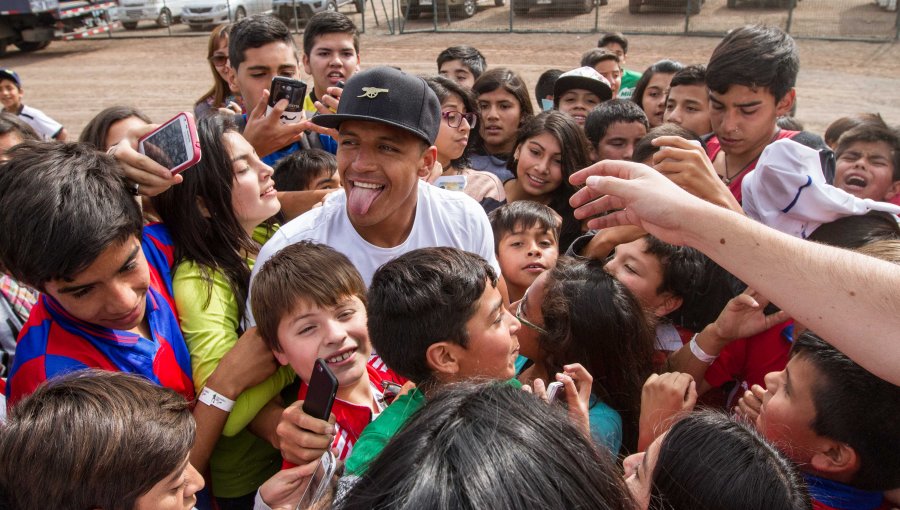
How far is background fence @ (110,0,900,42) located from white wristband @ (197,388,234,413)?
16.9m

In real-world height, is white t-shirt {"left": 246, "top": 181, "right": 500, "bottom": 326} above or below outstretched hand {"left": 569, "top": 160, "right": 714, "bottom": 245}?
below

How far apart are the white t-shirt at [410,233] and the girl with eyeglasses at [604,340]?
1.31 ft

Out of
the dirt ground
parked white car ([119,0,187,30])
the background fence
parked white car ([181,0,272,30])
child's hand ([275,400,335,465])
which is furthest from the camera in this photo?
parked white car ([119,0,187,30])

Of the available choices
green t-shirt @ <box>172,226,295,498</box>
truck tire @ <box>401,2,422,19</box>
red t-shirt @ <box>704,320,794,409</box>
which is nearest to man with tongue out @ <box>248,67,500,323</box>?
green t-shirt @ <box>172,226,295,498</box>

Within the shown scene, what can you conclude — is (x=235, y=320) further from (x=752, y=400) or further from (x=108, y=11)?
(x=108, y=11)

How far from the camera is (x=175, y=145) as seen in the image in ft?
7.68

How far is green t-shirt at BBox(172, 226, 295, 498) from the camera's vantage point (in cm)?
231

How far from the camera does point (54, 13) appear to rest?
18.7 meters

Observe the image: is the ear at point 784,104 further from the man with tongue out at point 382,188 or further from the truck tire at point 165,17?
the truck tire at point 165,17

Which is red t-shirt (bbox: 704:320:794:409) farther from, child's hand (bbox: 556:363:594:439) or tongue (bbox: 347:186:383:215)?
tongue (bbox: 347:186:383:215)

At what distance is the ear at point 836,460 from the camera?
183cm

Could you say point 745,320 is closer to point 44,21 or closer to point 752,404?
point 752,404

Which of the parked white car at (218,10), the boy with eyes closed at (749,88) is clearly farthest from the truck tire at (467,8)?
→ the boy with eyes closed at (749,88)

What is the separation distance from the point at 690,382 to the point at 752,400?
21cm
